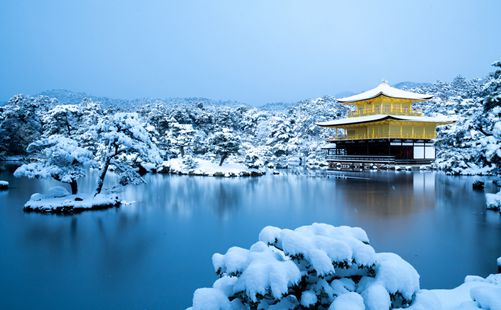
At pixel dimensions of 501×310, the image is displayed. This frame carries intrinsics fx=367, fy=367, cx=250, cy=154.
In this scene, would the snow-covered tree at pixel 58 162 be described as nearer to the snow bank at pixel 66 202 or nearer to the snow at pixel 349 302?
the snow bank at pixel 66 202

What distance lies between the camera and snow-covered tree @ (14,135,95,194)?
11016mm

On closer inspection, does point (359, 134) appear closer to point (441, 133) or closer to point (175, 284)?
point (441, 133)

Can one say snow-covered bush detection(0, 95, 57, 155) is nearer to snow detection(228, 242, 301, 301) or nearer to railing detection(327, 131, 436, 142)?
railing detection(327, 131, 436, 142)

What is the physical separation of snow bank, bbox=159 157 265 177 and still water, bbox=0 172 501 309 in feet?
29.2

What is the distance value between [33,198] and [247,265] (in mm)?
11016

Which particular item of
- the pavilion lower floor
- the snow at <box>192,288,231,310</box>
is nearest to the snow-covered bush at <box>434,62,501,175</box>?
the pavilion lower floor

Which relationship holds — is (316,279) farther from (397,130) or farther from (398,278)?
(397,130)

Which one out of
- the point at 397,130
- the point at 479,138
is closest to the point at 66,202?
the point at 479,138

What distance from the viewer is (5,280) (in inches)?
222

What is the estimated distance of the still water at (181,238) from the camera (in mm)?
5297

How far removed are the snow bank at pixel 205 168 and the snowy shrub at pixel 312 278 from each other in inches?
809

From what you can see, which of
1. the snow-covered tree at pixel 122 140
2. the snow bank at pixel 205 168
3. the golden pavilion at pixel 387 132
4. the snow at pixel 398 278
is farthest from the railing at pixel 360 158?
the snow at pixel 398 278

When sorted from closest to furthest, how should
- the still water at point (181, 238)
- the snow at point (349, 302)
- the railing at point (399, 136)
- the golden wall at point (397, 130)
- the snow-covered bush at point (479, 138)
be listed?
the snow at point (349, 302) → the still water at point (181, 238) → the snow-covered bush at point (479, 138) → the railing at point (399, 136) → the golden wall at point (397, 130)

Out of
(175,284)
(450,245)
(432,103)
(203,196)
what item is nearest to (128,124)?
(203,196)
